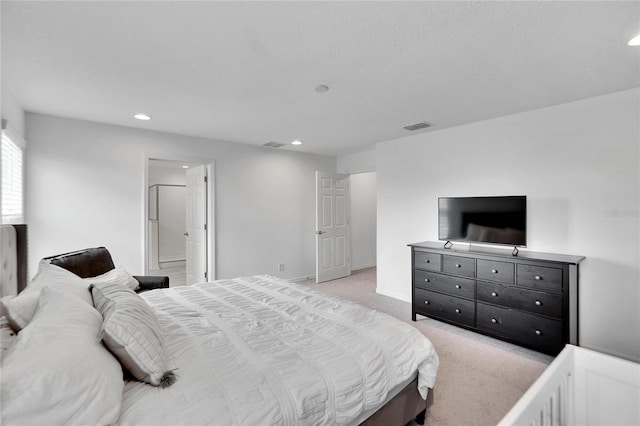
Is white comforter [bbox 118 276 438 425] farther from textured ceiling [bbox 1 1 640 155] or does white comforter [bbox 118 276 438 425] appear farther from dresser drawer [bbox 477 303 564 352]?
textured ceiling [bbox 1 1 640 155]

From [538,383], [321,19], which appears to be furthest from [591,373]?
[321,19]

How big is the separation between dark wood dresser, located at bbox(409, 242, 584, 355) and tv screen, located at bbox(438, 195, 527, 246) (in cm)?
21

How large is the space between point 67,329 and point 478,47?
106 inches

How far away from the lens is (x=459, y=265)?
337cm

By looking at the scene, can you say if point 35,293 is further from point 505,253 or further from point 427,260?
point 505,253

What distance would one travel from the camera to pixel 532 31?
181cm

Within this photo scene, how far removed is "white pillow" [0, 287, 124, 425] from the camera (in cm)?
87

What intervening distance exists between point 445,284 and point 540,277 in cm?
94

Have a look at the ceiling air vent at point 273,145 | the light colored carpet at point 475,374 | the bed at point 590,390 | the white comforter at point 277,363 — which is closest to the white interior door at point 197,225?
the ceiling air vent at point 273,145

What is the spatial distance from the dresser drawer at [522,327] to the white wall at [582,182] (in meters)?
0.54

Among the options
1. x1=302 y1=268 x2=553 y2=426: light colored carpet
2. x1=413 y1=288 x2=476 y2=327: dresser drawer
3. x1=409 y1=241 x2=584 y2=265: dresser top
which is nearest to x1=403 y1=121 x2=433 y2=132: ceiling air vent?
x1=409 y1=241 x2=584 y2=265: dresser top

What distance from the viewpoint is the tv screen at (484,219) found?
10.5 feet

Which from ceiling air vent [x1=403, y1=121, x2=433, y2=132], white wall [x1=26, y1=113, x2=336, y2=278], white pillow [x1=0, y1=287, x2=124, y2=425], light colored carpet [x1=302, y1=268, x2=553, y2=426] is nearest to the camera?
white pillow [x1=0, y1=287, x2=124, y2=425]

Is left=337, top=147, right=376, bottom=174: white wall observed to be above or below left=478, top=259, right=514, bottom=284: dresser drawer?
above
